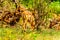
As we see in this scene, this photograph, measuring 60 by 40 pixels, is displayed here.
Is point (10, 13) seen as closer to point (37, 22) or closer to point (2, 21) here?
point (2, 21)

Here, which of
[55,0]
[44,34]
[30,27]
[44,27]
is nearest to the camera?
[44,34]

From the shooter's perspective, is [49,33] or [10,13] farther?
[10,13]

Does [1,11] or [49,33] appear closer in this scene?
[49,33]

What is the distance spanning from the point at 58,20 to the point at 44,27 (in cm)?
170

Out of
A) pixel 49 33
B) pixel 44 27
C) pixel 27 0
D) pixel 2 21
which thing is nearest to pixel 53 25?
pixel 44 27

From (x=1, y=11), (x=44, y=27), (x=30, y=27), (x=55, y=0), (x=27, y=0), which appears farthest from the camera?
(x=55, y=0)

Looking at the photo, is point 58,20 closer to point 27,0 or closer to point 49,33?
point 49,33

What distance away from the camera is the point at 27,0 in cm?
2039

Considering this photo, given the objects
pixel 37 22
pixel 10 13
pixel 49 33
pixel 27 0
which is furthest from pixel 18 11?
pixel 27 0

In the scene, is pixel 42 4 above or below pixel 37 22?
above

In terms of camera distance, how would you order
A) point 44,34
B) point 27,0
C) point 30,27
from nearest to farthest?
point 44,34, point 30,27, point 27,0

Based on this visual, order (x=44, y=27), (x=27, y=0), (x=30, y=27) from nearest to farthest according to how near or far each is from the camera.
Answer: (x=30, y=27), (x=44, y=27), (x=27, y=0)

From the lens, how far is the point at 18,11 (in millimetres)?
13414

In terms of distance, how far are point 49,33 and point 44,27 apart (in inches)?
52.2
